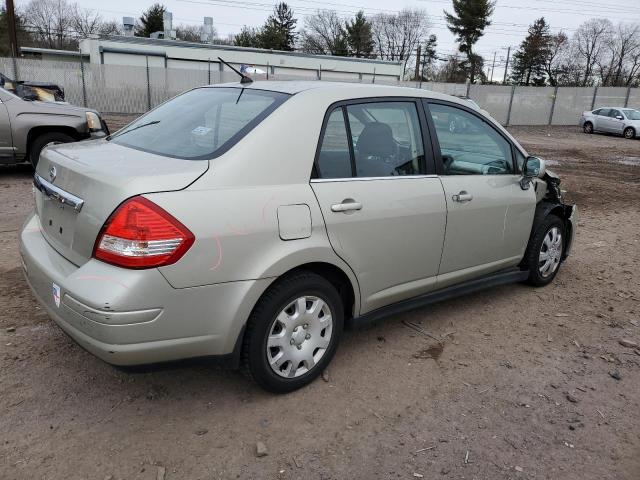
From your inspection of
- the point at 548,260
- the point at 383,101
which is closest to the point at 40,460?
the point at 383,101

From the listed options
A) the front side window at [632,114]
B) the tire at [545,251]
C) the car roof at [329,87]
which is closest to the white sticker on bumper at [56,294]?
the car roof at [329,87]

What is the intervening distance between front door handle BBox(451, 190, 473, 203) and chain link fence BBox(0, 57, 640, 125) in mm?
12974

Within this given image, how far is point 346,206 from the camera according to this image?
2.96 meters

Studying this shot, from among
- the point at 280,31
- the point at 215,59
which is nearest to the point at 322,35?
the point at 280,31

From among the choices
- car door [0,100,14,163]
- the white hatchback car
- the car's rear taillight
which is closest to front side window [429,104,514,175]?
the car's rear taillight

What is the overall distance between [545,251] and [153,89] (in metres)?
22.0

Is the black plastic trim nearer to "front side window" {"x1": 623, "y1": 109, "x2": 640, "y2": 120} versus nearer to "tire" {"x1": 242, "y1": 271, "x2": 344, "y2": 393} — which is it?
"tire" {"x1": 242, "y1": 271, "x2": 344, "y2": 393}

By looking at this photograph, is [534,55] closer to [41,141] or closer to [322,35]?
[322,35]

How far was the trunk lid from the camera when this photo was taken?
242 cm

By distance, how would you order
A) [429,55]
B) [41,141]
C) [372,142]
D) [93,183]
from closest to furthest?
[93,183]
[372,142]
[41,141]
[429,55]

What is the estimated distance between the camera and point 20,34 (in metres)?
49.4

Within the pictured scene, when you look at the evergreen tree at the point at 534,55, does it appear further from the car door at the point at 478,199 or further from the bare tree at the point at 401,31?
the car door at the point at 478,199

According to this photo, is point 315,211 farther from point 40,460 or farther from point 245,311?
point 40,460

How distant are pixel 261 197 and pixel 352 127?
2.75ft
